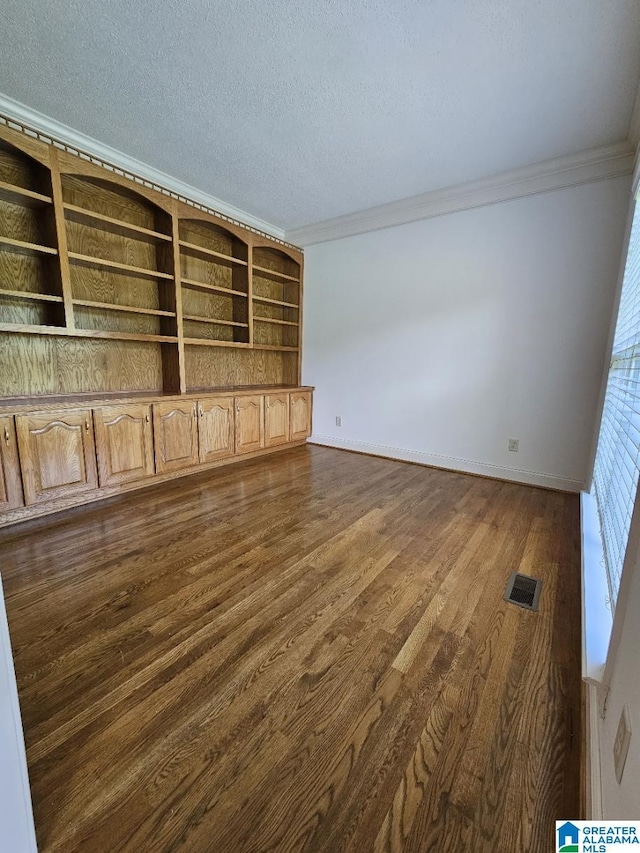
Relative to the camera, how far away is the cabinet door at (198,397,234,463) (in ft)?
11.0

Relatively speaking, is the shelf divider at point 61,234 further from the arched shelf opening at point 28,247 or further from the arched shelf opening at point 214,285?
the arched shelf opening at point 214,285

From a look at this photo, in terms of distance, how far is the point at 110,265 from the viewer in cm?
279

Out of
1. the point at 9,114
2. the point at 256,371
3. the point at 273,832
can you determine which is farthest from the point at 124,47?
the point at 273,832

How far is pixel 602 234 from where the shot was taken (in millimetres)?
2787

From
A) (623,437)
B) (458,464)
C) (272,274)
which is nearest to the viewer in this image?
(623,437)

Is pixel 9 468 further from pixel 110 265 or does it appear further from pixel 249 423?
pixel 249 423

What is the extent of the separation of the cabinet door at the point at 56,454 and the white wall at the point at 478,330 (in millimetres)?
2804

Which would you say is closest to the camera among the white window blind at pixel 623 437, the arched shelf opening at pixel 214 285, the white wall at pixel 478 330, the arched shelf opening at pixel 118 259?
the white window blind at pixel 623 437

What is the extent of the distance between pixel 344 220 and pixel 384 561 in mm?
3805

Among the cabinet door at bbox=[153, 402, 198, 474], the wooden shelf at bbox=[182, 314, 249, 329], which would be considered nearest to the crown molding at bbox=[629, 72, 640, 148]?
the wooden shelf at bbox=[182, 314, 249, 329]

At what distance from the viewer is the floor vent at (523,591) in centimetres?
167

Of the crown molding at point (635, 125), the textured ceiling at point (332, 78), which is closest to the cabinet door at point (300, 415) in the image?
the textured ceiling at point (332, 78)
